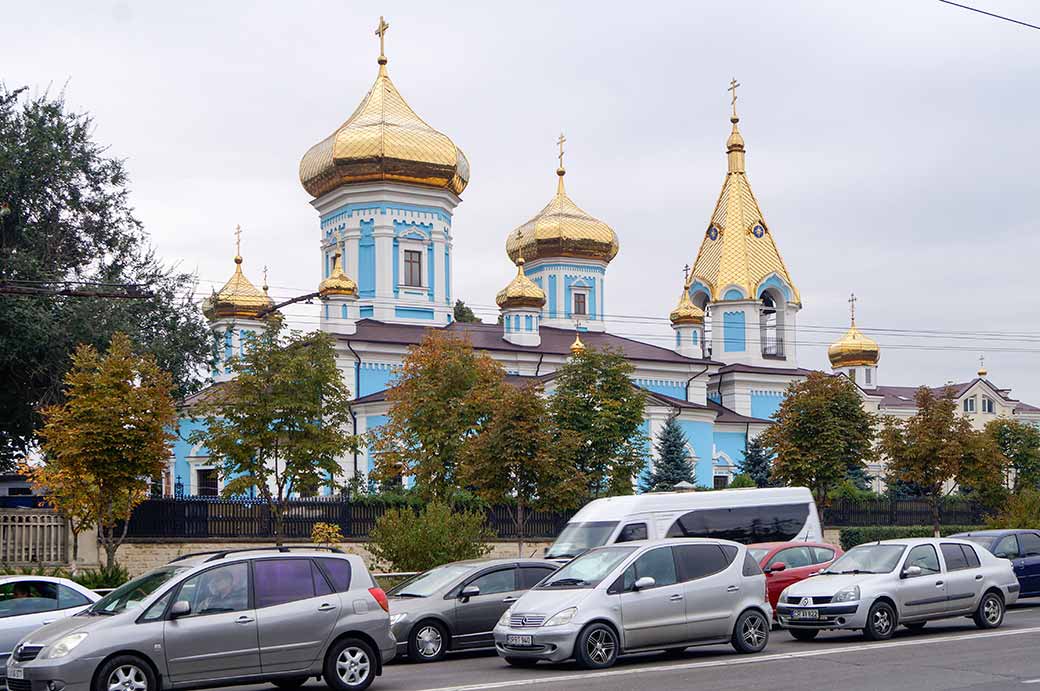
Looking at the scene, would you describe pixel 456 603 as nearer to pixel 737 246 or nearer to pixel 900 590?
pixel 900 590

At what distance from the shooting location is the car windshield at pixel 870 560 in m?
17.8

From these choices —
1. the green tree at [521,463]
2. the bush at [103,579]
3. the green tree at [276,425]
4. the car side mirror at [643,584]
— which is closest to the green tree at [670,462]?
the green tree at [521,463]

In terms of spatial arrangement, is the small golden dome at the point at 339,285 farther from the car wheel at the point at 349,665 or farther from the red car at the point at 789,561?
the car wheel at the point at 349,665

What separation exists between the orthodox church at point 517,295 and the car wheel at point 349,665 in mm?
32934

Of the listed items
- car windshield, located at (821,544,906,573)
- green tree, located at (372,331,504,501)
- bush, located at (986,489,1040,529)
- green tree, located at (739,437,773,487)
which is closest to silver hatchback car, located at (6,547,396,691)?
car windshield, located at (821,544,906,573)

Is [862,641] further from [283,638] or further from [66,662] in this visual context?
[66,662]

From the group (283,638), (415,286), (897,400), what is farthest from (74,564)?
(897,400)

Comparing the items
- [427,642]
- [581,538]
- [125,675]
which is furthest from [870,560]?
[125,675]

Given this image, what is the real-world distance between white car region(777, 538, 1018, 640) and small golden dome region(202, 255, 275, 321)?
131ft

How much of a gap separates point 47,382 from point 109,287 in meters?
2.76

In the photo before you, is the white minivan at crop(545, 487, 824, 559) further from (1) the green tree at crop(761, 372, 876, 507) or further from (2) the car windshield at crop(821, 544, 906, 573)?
(1) the green tree at crop(761, 372, 876, 507)

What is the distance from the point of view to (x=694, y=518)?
863 inches

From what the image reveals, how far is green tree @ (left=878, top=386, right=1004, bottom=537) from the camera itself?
1460 inches

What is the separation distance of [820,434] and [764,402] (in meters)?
27.2
